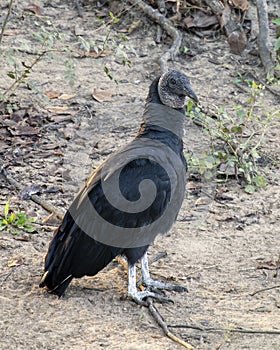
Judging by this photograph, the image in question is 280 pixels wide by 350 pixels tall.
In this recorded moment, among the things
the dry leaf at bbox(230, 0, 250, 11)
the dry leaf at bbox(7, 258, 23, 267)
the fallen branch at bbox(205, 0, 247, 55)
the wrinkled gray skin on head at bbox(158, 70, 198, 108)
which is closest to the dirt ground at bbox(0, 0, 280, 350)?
the dry leaf at bbox(7, 258, 23, 267)

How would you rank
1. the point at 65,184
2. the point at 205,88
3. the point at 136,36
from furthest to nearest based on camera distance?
the point at 136,36 → the point at 205,88 → the point at 65,184

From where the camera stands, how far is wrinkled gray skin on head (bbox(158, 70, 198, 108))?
5109 millimetres

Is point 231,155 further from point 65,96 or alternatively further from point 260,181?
point 65,96

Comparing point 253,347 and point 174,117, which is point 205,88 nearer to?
point 174,117

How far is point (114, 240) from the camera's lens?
4.68m

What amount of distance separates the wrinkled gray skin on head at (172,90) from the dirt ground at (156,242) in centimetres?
113

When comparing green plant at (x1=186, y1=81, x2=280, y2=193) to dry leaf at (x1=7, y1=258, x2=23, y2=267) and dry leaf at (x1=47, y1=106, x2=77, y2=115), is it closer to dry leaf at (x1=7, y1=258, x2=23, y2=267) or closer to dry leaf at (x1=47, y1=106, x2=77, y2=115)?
dry leaf at (x1=47, y1=106, x2=77, y2=115)

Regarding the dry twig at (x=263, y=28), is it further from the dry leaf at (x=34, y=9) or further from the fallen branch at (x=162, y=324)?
the fallen branch at (x=162, y=324)

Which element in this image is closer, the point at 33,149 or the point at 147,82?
the point at 33,149

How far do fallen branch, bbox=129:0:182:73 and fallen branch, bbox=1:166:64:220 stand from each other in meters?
2.49

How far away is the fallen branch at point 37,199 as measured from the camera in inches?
225

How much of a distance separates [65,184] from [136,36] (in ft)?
9.71

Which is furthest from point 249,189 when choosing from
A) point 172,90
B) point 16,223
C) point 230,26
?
point 230,26

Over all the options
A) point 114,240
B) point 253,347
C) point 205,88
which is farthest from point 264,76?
point 253,347
